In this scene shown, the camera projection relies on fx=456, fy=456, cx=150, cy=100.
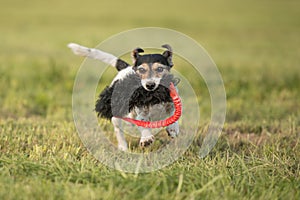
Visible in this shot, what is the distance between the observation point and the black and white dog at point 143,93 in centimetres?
530

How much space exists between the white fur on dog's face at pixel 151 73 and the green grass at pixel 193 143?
0.90 m

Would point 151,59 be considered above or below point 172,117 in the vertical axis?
above

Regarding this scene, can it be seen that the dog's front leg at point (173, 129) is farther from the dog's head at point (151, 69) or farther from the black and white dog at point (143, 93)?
the dog's head at point (151, 69)

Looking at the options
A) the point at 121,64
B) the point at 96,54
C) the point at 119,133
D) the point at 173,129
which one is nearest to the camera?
the point at 173,129

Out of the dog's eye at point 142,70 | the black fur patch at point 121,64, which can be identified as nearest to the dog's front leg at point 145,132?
the dog's eye at point 142,70

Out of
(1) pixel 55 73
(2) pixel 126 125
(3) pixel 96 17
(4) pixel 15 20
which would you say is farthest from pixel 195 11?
(2) pixel 126 125

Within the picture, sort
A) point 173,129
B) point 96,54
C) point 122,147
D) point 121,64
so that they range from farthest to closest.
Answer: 1. point 96,54
2. point 121,64
3. point 122,147
4. point 173,129

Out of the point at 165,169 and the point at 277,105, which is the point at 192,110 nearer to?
the point at 277,105

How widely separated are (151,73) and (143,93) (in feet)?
0.82

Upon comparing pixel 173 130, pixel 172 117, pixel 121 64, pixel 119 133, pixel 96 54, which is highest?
pixel 96 54

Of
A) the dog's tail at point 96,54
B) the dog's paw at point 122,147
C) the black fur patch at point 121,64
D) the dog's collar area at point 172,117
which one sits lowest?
the dog's paw at point 122,147

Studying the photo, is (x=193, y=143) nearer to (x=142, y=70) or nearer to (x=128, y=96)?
(x=128, y=96)

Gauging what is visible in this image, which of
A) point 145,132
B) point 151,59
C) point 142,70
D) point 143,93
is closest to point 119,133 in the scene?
point 145,132

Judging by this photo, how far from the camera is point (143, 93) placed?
209 inches
